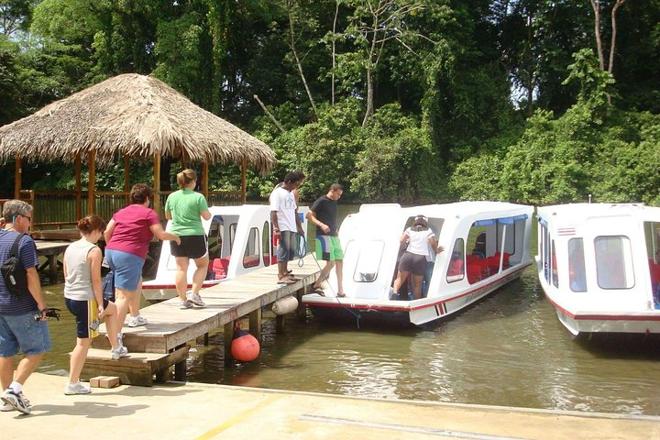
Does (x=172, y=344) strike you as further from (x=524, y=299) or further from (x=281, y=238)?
(x=524, y=299)

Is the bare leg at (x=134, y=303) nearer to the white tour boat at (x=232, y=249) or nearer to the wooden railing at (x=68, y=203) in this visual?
the white tour boat at (x=232, y=249)

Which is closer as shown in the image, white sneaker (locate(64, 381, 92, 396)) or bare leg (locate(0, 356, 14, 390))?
bare leg (locate(0, 356, 14, 390))

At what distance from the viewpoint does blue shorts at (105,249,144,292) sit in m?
7.49

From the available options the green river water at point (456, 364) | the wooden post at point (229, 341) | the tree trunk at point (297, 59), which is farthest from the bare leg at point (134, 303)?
the tree trunk at point (297, 59)

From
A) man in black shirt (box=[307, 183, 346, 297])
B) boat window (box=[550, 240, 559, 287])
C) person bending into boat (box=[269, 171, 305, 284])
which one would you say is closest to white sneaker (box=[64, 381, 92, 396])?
person bending into boat (box=[269, 171, 305, 284])

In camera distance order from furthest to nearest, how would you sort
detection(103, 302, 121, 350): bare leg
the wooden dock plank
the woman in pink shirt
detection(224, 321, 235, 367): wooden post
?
detection(224, 321, 235, 367): wooden post
the wooden dock plank
the woman in pink shirt
detection(103, 302, 121, 350): bare leg

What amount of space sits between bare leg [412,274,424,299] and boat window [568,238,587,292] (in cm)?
249

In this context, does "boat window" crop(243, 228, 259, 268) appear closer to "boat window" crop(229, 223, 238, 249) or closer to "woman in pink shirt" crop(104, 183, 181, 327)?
"boat window" crop(229, 223, 238, 249)

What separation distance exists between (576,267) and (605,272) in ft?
1.52

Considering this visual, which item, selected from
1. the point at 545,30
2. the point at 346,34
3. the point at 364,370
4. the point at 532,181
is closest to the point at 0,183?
the point at 346,34

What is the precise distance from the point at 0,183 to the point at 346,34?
18693 mm

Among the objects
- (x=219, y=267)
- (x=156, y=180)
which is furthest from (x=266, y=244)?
(x=156, y=180)

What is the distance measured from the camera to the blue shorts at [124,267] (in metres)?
7.49

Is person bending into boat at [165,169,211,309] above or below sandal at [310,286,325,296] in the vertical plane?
above
